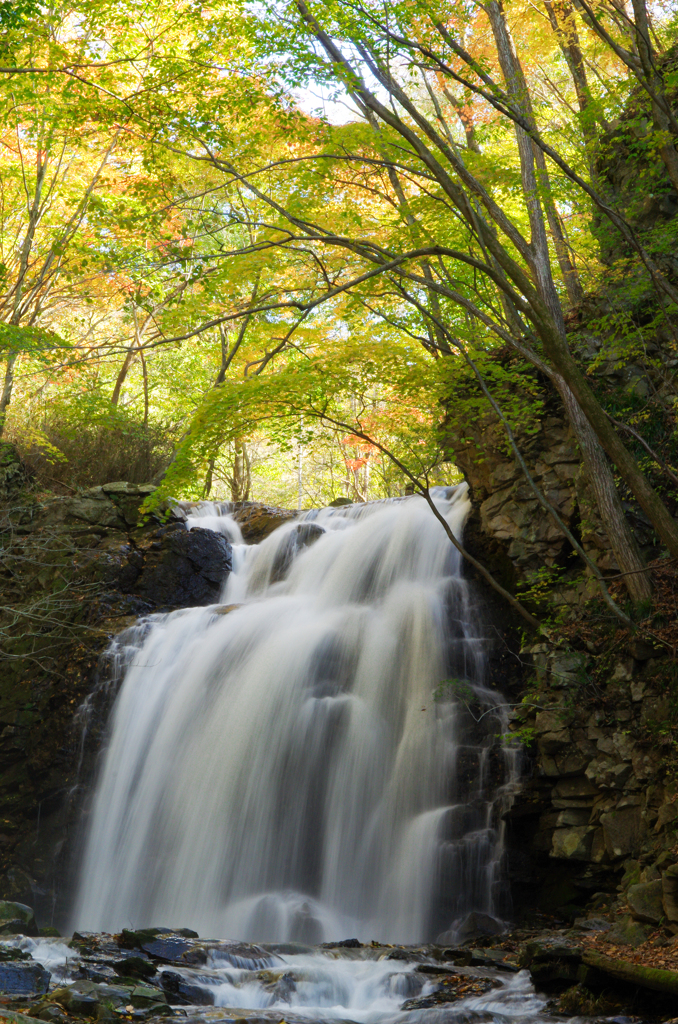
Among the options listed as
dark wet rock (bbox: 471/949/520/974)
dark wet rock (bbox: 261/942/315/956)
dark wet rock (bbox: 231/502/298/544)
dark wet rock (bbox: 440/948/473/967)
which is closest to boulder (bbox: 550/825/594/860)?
dark wet rock (bbox: 471/949/520/974)

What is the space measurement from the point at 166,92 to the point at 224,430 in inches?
175

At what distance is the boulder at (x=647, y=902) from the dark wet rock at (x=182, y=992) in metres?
3.55

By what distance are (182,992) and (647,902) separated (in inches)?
151

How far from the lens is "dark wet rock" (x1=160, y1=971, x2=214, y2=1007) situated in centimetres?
540

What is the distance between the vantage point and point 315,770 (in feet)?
30.1

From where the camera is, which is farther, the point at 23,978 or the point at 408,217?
the point at 408,217

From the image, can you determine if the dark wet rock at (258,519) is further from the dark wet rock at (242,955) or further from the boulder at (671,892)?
the boulder at (671,892)

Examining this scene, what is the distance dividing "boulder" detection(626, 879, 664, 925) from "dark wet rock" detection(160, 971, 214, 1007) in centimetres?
355

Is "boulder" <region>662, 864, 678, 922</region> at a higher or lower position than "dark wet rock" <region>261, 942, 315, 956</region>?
higher

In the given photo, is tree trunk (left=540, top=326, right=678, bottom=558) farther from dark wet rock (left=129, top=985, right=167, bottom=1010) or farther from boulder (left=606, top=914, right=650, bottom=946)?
dark wet rock (left=129, top=985, right=167, bottom=1010)

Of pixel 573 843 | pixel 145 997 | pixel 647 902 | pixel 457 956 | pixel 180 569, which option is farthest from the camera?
pixel 180 569

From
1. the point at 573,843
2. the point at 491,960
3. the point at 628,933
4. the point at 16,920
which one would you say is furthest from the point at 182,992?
the point at 573,843

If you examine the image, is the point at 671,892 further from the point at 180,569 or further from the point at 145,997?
the point at 180,569

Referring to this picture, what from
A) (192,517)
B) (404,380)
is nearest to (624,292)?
(404,380)
